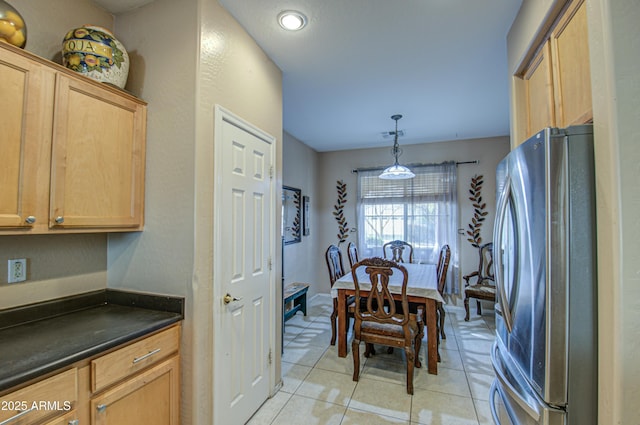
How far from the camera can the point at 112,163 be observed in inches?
58.7

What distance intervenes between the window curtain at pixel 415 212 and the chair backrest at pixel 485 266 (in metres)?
0.34

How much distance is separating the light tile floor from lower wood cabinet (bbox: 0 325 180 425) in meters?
0.80

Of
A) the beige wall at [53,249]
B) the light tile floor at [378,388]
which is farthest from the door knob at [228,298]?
the light tile floor at [378,388]

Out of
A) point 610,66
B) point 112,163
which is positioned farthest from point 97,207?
point 610,66

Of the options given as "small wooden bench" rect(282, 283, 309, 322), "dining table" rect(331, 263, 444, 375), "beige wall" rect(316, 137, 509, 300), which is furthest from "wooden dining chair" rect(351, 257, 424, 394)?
"beige wall" rect(316, 137, 509, 300)

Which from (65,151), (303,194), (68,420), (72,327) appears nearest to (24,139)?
(65,151)

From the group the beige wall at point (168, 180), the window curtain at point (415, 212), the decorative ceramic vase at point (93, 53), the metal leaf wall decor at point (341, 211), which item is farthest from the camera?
the metal leaf wall decor at point (341, 211)

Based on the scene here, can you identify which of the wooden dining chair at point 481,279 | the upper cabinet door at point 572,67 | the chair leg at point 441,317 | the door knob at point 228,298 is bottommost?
the chair leg at point 441,317

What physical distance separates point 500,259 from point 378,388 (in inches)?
61.5

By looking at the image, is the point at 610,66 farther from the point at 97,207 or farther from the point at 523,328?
the point at 97,207

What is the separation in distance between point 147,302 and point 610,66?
2259mm

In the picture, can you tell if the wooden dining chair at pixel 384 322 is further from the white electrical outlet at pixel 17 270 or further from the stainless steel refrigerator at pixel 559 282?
the white electrical outlet at pixel 17 270

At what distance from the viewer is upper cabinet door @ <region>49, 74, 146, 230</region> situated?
128cm

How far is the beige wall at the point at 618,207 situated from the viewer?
2.73 feet
